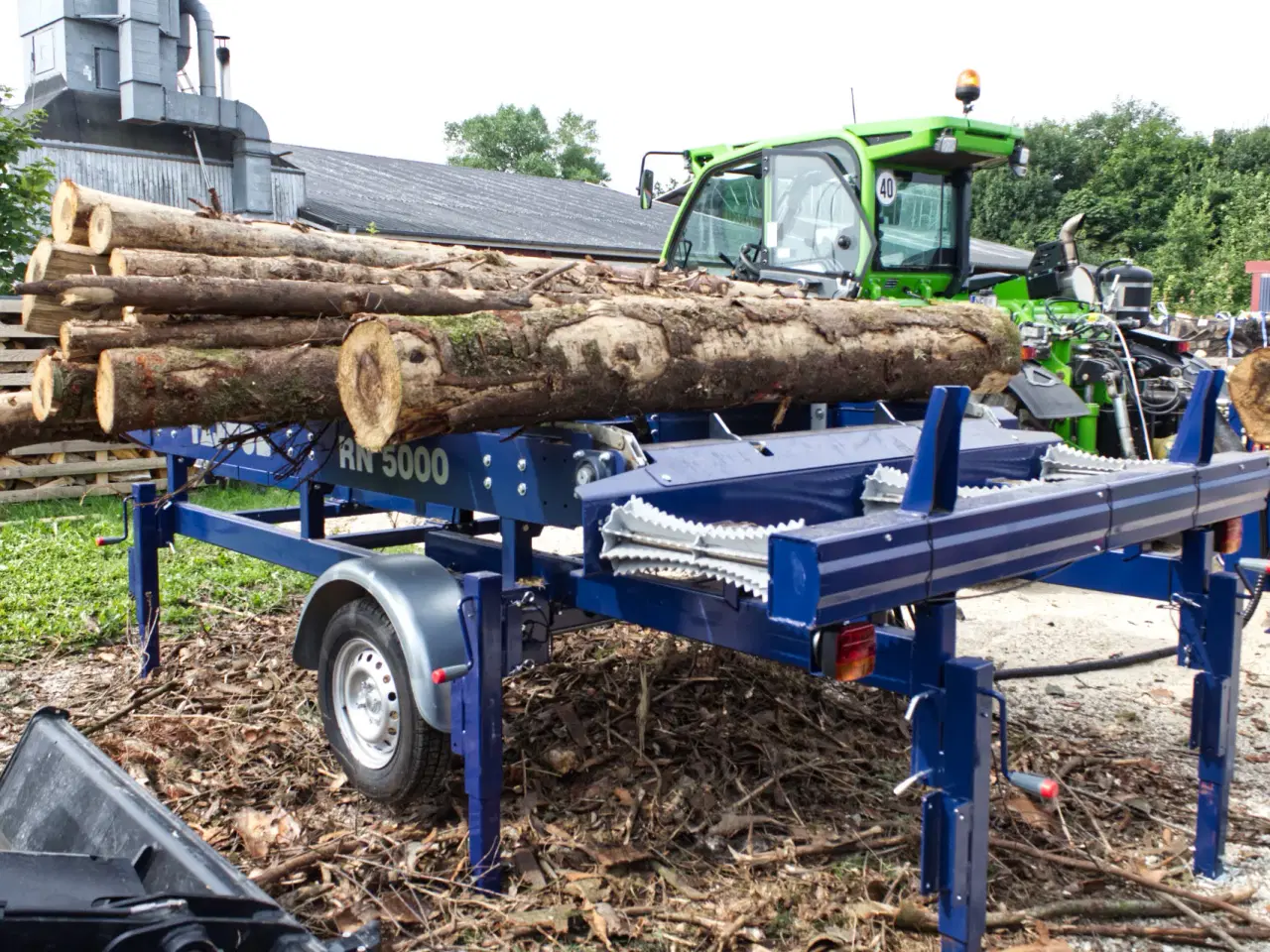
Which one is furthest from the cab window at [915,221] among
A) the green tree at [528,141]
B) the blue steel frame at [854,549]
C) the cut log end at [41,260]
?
the green tree at [528,141]

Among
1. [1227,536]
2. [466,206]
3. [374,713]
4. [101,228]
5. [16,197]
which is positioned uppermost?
[466,206]

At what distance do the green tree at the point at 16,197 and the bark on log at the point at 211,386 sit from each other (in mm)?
8910

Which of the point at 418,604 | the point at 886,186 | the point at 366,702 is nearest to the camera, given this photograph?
the point at 418,604

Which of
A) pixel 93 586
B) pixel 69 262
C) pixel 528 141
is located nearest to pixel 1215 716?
pixel 69 262

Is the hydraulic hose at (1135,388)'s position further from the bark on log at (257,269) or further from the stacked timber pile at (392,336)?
the bark on log at (257,269)

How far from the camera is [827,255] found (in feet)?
22.7

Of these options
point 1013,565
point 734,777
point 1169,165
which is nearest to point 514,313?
point 1013,565

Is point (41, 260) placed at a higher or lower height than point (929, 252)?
lower

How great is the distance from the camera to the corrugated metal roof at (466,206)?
19.2m

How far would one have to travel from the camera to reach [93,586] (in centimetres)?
700

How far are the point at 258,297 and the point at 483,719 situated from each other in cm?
147

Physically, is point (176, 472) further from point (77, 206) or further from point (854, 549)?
point (854, 549)

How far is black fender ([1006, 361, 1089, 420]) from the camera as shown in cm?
710

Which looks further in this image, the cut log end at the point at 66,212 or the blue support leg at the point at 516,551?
the cut log end at the point at 66,212
